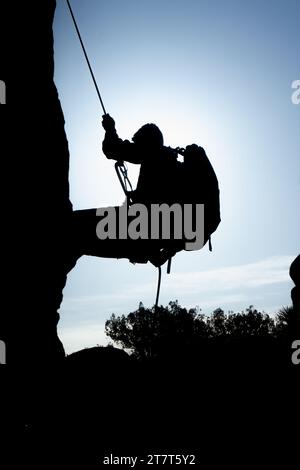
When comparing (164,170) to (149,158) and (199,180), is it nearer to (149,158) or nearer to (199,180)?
(149,158)

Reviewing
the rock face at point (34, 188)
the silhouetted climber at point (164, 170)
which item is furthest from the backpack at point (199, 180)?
the rock face at point (34, 188)

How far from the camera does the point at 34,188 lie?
219 inches

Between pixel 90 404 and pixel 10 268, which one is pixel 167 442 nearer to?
pixel 90 404

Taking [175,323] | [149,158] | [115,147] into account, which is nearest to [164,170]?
[149,158]

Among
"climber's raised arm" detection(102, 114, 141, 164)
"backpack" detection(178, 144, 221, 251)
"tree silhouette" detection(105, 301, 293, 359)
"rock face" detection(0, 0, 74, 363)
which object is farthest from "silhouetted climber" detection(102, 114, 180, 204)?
"tree silhouette" detection(105, 301, 293, 359)

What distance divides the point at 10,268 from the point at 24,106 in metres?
2.32

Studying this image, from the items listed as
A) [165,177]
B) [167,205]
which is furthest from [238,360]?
[165,177]

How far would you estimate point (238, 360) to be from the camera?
5.58m

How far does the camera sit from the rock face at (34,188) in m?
5.09

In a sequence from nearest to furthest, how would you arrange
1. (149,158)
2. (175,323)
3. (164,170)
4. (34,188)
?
(34,188) < (164,170) < (149,158) < (175,323)

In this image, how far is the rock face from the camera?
16.7 feet

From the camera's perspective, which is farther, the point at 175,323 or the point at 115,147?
the point at 175,323

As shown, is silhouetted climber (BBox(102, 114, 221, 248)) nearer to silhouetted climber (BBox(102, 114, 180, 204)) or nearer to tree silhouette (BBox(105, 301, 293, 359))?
silhouetted climber (BBox(102, 114, 180, 204))
